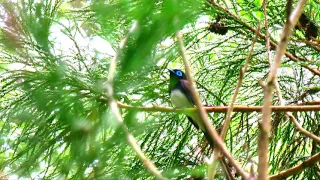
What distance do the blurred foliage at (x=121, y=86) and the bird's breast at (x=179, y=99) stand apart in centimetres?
10

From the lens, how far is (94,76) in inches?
57.1

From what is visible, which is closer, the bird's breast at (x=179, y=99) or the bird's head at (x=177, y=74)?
the bird's breast at (x=179, y=99)

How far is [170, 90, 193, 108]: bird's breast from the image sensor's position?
2.18 metres

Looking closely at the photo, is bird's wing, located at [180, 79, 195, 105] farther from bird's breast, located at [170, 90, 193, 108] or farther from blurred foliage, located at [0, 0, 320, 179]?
blurred foliage, located at [0, 0, 320, 179]

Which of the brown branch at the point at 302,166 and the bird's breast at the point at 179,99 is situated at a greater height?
the bird's breast at the point at 179,99

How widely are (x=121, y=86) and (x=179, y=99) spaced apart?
1343 mm

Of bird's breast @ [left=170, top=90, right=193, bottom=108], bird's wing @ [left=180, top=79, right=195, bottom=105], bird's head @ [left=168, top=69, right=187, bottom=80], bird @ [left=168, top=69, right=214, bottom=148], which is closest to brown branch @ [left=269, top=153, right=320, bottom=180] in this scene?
bird @ [left=168, top=69, right=214, bottom=148]

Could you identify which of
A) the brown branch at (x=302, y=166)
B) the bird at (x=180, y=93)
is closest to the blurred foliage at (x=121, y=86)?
the bird at (x=180, y=93)

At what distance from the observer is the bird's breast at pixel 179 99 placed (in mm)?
2179

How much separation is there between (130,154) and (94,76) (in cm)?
48

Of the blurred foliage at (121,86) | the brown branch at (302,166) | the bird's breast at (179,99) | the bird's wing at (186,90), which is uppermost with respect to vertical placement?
the bird's wing at (186,90)

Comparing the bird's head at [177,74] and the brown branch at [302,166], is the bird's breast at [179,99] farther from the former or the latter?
the brown branch at [302,166]

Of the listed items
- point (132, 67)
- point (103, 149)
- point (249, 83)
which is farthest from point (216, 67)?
point (132, 67)

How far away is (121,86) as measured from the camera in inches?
38.5
